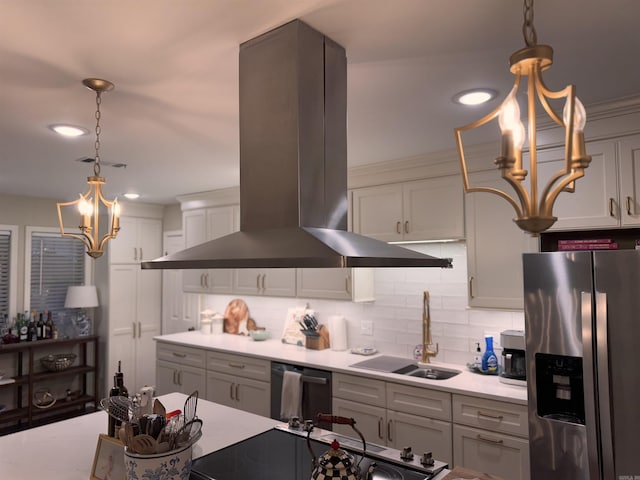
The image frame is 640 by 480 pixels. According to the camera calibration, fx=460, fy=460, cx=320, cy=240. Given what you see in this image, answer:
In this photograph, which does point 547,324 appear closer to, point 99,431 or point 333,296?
point 333,296

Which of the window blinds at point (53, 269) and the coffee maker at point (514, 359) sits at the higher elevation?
the window blinds at point (53, 269)

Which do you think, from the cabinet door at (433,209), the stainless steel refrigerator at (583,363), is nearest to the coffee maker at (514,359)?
the stainless steel refrigerator at (583,363)

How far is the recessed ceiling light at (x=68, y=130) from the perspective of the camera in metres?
2.56

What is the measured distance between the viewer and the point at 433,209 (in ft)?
10.6

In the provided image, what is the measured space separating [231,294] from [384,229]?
1.91m

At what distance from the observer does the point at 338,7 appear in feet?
4.71

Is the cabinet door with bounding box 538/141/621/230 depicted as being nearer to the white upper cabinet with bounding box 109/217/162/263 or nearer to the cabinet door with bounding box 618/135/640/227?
the cabinet door with bounding box 618/135/640/227

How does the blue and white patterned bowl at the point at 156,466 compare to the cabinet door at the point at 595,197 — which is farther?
the cabinet door at the point at 595,197

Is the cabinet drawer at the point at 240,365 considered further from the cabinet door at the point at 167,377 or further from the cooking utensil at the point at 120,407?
the cooking utensil at the point at 120,407

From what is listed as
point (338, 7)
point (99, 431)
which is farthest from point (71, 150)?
point (338, 7)

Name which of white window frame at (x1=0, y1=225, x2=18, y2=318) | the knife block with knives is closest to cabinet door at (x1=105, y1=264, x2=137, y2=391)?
white window frame at (x1=0, y1=225, x2=18, y2=318)

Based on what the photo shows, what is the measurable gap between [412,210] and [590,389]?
1.66m

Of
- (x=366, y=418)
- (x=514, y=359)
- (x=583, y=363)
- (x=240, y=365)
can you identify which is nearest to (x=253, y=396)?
(x=240, y=365)

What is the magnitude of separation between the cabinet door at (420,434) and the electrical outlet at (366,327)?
937 millimetres
